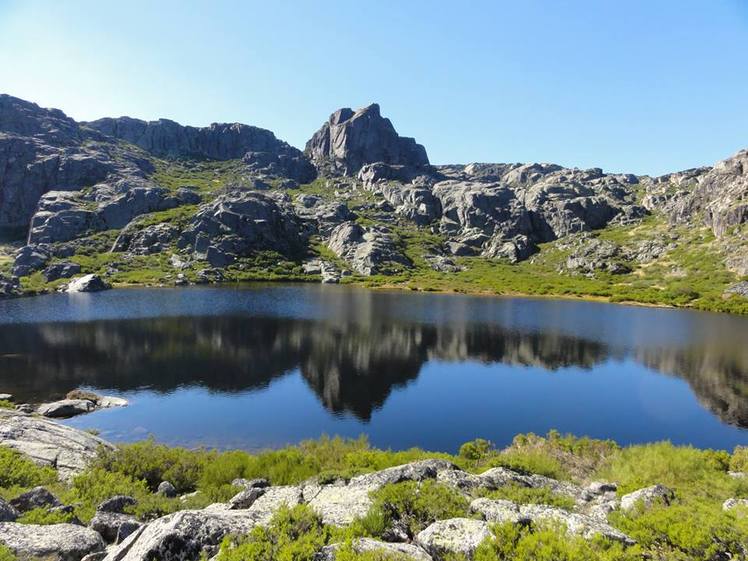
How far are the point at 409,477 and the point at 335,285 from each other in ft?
505

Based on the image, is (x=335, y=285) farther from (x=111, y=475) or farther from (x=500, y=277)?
(x=111, y=475)

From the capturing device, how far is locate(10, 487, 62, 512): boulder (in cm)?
1320

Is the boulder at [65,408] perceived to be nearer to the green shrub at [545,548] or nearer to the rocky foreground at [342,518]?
the rocky foreground at [342,518]

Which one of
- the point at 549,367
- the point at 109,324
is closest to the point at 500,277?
the point at 549,367

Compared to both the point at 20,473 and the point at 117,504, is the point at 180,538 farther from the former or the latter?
the point at 20,473

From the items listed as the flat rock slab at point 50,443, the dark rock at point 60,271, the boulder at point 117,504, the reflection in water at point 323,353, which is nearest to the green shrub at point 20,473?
the flat rock slab at point 50,443

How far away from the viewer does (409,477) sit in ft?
53.3

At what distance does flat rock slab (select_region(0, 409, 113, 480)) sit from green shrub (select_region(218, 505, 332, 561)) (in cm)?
1391

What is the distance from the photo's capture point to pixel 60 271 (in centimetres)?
15150

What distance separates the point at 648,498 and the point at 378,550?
31.9 ft

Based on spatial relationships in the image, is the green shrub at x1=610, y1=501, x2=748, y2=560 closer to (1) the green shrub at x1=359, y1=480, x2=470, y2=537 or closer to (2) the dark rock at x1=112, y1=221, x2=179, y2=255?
(1) the green shrub at x1=359, y1=480, x2=470, y2=537

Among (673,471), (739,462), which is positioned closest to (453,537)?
(673,471)

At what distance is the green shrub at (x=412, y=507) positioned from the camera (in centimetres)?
1211

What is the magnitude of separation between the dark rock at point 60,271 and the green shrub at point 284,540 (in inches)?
6809
